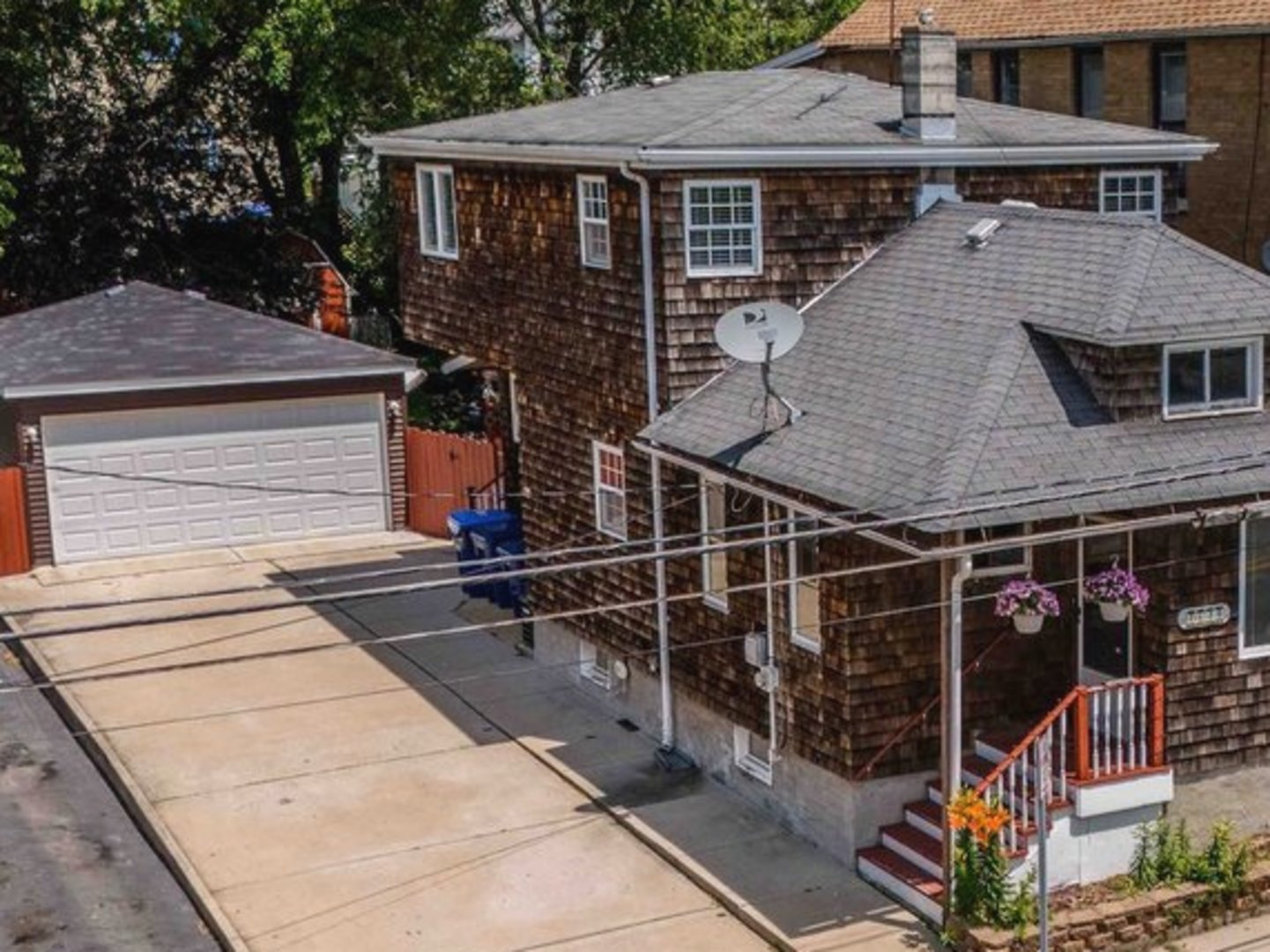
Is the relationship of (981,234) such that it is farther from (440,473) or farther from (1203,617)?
(440,473)

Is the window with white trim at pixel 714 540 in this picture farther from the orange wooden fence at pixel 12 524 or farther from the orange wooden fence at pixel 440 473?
the orange wooden fence at pixel 12 524

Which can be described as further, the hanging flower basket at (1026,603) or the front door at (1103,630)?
the front door at (1103,630)

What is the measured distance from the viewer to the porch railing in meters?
17.0

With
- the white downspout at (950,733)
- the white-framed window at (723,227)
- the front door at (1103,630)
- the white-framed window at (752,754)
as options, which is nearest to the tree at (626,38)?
the white-framed window at (723,227)

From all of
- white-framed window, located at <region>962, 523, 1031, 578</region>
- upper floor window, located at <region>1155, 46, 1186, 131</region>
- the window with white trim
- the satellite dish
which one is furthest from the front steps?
upper floor window, located at <region>1155, 46, 1186, 131</region>

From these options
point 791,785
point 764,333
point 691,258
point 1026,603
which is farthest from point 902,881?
point 691,258

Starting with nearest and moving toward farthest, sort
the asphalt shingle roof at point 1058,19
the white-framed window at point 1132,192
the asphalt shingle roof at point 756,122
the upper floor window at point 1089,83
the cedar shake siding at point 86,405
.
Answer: the asphalt shingle roof at point 756,122 < the white-framed window at point 1132,192 < the asphalt shingle roof at point 1058,19 < the cedar shake siding at point 86,405 < the upper floor window at point 1089,83

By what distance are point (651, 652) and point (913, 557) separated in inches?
231

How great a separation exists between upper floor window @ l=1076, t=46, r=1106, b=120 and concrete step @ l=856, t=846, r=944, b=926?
61.0 feet

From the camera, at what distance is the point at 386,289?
151 feet

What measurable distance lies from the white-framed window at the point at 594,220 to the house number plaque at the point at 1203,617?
292 inches

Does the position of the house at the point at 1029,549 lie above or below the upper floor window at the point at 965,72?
below

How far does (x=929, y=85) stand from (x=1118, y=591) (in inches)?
273

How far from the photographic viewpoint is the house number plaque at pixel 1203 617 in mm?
17578
